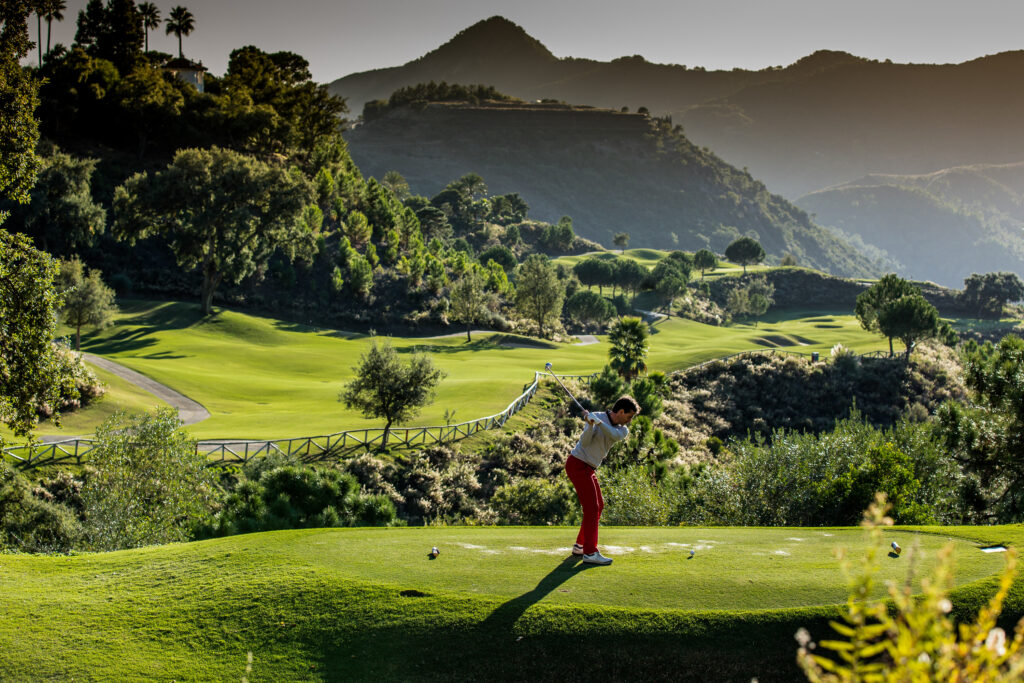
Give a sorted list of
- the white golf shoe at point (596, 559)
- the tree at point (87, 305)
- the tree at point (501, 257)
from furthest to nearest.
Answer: the tree at point (501, 257), the tree at point (87, 305), the white golf shoe at point (596, 559)

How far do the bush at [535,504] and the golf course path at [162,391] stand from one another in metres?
20.1

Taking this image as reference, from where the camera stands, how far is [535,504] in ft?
96.6

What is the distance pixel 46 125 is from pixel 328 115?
41.0 meters

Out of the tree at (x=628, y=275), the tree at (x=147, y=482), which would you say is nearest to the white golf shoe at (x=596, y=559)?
the tree at (x=147, y=482)

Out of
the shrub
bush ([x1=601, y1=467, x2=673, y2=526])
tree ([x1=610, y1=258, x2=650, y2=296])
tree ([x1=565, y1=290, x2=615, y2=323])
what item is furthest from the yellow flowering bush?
tree ([x1=610, y1=258, x2=650, y2=296])

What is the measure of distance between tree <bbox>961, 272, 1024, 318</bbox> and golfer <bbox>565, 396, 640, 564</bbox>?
178628 mm

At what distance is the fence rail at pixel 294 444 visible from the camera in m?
29.2

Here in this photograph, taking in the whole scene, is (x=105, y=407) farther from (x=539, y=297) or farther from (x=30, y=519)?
(x=539, y=297)

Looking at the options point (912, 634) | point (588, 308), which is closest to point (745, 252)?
point (588, 308)

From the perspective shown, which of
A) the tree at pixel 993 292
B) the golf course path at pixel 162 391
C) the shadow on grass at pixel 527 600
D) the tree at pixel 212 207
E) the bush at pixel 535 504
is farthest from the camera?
the tree at pixel 993 292

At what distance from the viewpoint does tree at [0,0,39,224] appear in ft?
56.5

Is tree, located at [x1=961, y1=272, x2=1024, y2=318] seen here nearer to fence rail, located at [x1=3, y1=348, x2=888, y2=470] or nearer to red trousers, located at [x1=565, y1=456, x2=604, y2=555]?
fence rail, located at [x1=3, y1=348, x2=888, y2=470]

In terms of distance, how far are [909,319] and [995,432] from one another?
189 feet

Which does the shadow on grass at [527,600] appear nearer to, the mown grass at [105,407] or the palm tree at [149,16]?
the mown grass at [105,407]
